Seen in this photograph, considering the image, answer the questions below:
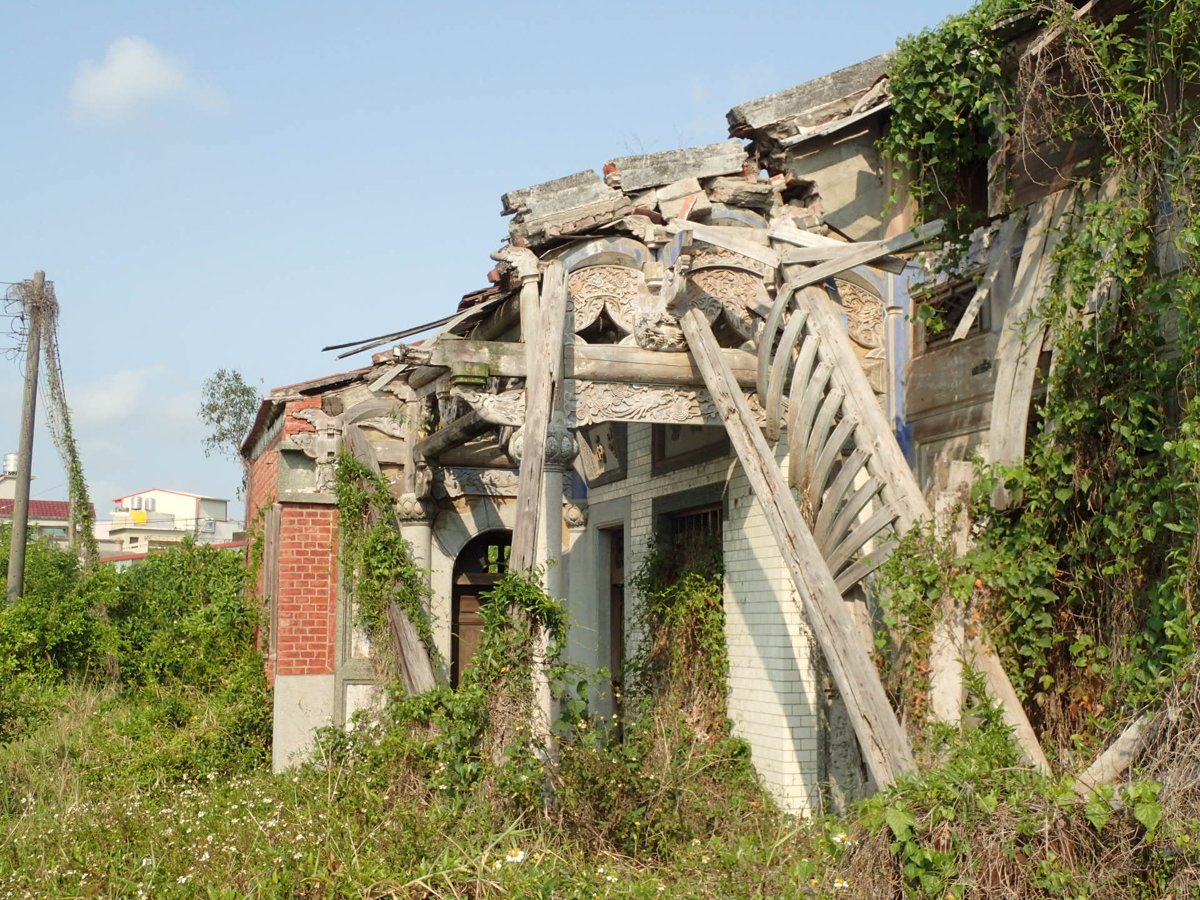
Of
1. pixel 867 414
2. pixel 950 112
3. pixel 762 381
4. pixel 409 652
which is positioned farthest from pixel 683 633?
pixel 950 112

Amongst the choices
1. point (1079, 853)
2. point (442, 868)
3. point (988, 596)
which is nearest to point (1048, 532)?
point (988, 596)

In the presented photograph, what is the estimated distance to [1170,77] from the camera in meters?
6.00

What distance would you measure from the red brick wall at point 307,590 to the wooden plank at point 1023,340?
770 centimetres

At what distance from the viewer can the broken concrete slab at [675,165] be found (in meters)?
9.34

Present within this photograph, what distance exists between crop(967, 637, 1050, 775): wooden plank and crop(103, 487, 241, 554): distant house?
51.0 meters

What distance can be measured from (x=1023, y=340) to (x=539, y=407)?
2.91 metres

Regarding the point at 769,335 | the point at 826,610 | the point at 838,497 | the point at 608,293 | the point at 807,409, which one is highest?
the point at 608,293

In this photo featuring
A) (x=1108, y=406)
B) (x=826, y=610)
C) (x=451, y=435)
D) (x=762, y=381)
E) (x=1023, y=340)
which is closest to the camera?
(x=1108, y=406)

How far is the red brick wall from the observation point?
40.8 ft

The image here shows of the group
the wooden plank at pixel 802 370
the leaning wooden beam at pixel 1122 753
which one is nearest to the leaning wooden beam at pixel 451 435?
the wooden plank at pixel 802 370

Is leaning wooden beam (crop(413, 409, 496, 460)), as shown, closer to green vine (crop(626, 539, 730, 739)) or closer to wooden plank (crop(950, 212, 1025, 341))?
green vine (crop(626, 539, 730, 739))

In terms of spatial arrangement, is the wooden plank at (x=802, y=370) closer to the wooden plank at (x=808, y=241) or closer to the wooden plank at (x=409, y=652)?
the wooden plank at (x=808, y=241)

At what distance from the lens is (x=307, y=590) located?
493 inches

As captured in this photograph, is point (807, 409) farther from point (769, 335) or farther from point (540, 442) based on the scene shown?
point (540, 442)
